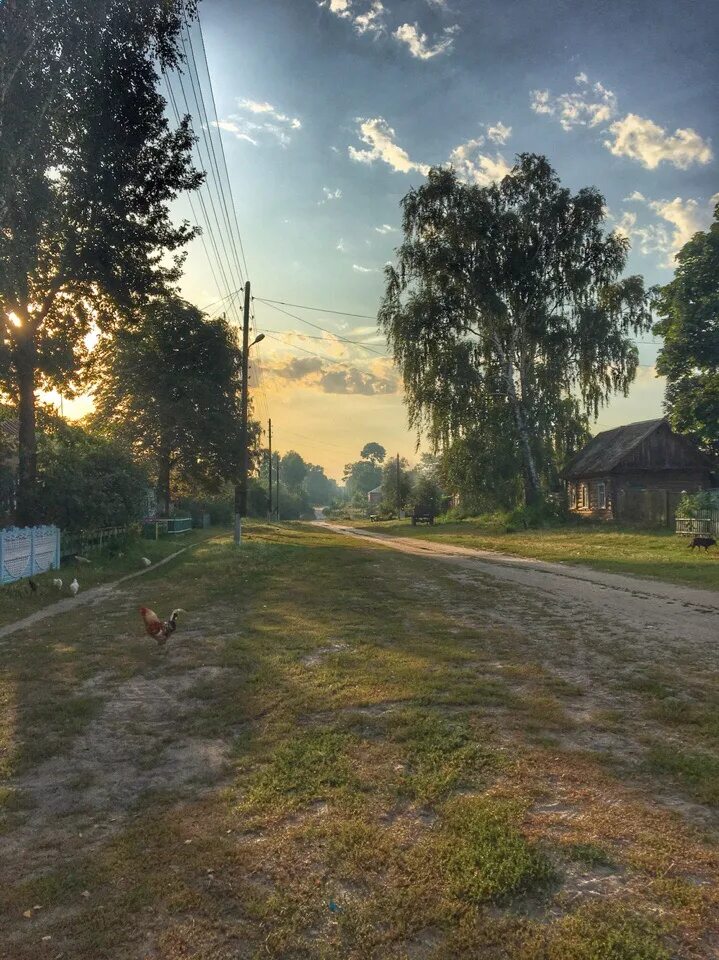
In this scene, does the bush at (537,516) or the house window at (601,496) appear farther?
the house window at (601,496)

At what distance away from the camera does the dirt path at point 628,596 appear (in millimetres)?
8219

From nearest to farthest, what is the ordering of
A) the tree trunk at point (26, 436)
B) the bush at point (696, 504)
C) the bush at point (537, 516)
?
1. the tree trunk at point (26, 436)
2. the bush at point (696, 504)
3. the bush at point (537, 516)

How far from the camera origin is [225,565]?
657 inches

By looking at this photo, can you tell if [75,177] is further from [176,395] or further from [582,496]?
[582,496]

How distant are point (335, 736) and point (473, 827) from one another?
1.57 metres

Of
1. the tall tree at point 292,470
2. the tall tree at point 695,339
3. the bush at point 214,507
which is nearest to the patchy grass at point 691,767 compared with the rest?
the tall tree at point 695,339

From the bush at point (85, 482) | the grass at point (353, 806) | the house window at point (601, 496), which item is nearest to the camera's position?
the grass at point (353, 806)

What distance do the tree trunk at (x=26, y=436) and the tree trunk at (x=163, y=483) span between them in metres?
21.8

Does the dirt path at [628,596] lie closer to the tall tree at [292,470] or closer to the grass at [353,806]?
Result: the grass at [353,806]

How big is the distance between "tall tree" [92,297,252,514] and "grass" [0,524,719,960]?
3620cm

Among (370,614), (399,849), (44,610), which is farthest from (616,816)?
(44,610)

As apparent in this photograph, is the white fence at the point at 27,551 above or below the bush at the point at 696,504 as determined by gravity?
below

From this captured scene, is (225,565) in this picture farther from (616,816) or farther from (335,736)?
(616,816)

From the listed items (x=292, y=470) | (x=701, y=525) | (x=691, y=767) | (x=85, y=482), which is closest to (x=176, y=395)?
(x=85, y=482)
